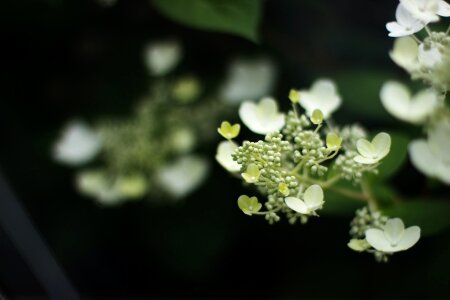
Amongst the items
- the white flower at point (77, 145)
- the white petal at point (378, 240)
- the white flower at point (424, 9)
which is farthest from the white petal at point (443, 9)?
the white flower at point (77, 145)

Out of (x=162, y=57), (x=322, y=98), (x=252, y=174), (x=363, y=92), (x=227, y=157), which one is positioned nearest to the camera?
(x=252, y=174)

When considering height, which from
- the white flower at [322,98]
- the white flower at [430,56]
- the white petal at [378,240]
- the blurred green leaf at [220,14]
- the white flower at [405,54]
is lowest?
the white petal at [378,240]

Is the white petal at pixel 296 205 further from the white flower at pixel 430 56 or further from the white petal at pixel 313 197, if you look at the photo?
the white flower at pixel 430 56

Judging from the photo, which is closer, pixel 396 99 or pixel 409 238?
pixel 409 238

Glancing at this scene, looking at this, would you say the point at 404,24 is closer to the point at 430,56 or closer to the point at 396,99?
the point at 430,56

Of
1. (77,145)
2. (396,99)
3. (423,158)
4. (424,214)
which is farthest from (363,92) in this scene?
(77,145)

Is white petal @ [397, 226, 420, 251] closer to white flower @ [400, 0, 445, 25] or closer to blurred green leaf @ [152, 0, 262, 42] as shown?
white flower @ [400, 0, 445, 25]
